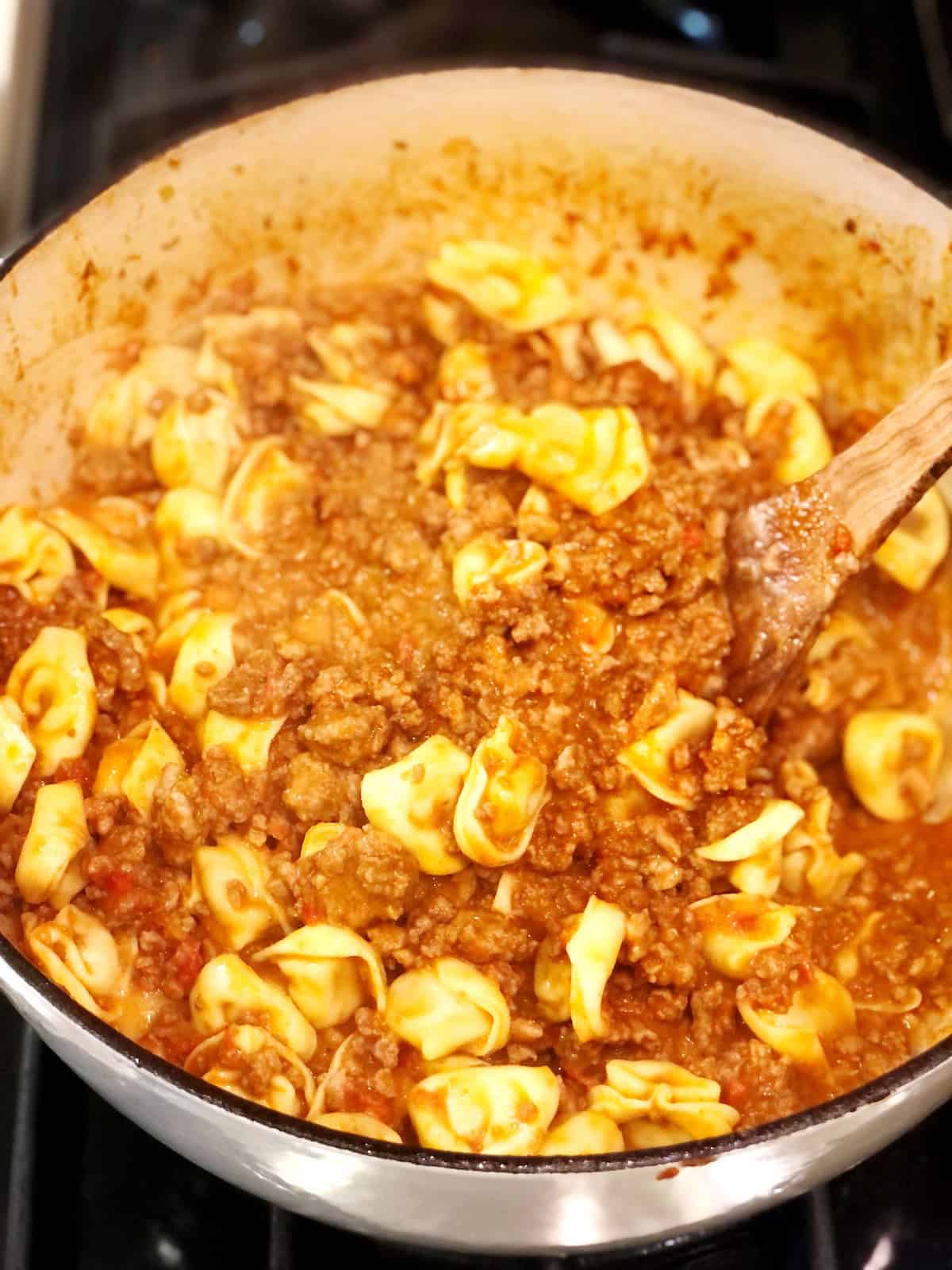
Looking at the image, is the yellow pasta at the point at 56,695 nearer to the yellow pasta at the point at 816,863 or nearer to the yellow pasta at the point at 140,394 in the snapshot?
the yellow pasta at the point at 140,394

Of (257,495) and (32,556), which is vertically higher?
(257,495)

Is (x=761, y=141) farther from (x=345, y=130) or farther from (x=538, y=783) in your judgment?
(x=538, y=783)

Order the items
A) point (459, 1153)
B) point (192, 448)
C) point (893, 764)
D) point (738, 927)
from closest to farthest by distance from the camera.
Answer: point (459, 1153) → point (738, 927) → point (893, 764) → point (192, 448)

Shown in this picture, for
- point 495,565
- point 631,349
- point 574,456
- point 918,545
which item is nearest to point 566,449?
point 574,456

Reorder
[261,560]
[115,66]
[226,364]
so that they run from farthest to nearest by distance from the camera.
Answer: [115,66] < [226,364] < [261,560]

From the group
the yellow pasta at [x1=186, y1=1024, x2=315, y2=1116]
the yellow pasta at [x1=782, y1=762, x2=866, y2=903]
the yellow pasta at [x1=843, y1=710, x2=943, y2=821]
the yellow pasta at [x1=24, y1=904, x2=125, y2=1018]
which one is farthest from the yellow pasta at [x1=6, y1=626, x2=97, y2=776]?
the yellow pasta at [x1=843, y1=710, x2=943, y2=821]

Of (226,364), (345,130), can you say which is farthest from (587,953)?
(345,130)

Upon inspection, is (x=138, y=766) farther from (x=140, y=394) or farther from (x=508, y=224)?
(x=508, y=224)
